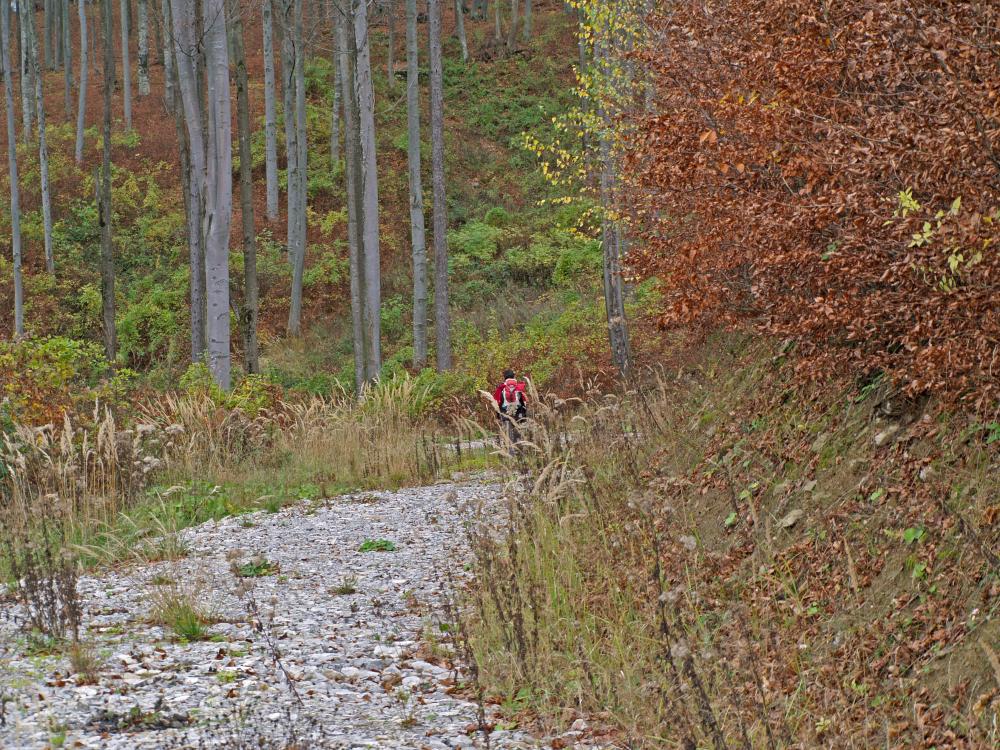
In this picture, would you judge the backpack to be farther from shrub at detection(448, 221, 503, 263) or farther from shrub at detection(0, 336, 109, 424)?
shrub at detection(448, 221, 503, 263)

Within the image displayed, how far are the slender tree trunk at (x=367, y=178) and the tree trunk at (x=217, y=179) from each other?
4.55m

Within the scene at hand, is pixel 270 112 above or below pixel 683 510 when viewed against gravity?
above

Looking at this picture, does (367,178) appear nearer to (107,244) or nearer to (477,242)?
(107,244)

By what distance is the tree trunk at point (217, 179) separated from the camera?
48.8 ft

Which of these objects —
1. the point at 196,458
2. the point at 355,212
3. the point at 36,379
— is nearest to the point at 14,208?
the point at 355,212

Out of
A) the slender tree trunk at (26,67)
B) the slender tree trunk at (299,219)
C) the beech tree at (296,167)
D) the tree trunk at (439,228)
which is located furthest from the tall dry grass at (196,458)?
the slender tree trunk at (26,67)

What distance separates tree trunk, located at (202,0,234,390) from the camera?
14.9 meters

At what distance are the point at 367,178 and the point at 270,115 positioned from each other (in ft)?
41.7

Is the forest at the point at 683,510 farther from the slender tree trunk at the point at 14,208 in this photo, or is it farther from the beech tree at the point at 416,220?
the slender tree trunk at the point at 14,208

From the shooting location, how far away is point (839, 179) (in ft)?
18.0

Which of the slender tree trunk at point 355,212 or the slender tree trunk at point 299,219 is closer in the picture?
the slender tree trunk at point 355,212

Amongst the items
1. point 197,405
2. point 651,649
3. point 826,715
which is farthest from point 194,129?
point 826,715

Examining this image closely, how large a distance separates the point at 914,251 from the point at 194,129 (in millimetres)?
13627

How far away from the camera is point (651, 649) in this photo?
5.18 m
